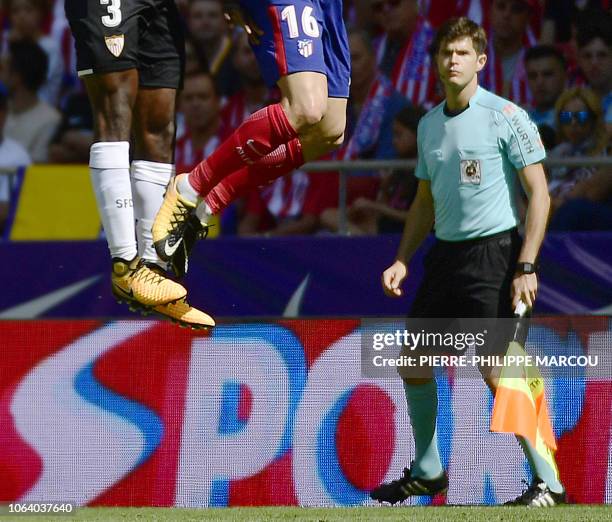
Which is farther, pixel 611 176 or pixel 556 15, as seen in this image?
pixel 556 15

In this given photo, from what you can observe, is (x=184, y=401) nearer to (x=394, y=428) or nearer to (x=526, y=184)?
(x=394, y=428)

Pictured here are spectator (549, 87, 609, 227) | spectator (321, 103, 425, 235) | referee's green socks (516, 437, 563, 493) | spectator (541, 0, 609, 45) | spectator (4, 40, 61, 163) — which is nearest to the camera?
referee's green socks (516, 437, 563, 493)

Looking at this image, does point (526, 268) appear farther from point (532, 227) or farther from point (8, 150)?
point (8, 150)

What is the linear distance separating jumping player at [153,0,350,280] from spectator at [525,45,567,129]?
3.34 m

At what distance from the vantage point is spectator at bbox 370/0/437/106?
361 inches

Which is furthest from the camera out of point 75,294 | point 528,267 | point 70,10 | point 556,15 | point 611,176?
point 556,15

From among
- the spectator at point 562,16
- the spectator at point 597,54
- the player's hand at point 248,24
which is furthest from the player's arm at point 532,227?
the spectator at point 562,16

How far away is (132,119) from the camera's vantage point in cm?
604

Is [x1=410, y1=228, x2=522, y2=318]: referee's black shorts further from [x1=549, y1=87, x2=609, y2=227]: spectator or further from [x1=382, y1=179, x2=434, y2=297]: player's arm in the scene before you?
[x1=549, y1=87, x2=609, y2=227]: spectator

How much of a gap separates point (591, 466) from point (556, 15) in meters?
3.98

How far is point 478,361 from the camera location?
6.32 metres

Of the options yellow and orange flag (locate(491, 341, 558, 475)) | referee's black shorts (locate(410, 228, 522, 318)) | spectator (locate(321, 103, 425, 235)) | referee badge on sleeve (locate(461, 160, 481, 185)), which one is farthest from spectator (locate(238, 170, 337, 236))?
yellow and orange flag (locate(491, 341, 558, 475))

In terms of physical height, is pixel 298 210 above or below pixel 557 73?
below

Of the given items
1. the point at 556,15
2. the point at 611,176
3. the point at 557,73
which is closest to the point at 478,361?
the point at 611,176
